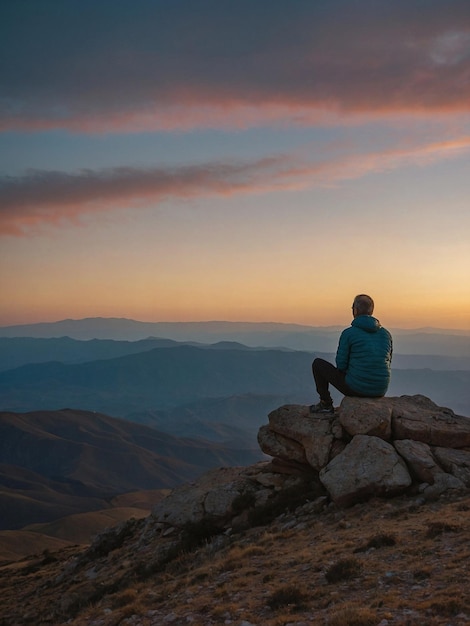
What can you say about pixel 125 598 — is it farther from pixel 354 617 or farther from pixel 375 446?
pixel 375 446

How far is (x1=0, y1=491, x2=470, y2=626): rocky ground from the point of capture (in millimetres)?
8602

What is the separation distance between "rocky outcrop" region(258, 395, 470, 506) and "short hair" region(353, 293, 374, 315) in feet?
9.65

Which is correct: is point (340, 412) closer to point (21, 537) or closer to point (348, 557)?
point (348, 557)

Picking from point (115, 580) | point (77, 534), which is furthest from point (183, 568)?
point (77, 534)

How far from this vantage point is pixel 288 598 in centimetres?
946

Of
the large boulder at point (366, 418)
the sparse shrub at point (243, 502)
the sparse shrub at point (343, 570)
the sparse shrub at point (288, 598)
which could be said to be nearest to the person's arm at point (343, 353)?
the large boulder at point (366, 418)

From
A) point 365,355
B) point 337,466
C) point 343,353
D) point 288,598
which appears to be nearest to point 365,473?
point 337,466

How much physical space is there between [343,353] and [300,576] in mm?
7713

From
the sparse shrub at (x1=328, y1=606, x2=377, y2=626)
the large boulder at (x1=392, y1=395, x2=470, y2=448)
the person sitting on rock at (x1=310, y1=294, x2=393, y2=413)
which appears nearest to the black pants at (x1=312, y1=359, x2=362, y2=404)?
the person sitting on rock at (x1=310, y1=294, x2=393, y2=413)

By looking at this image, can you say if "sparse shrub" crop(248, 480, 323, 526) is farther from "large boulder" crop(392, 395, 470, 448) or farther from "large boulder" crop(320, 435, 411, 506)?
"large boulder" crop(392, 395, 470, 448)

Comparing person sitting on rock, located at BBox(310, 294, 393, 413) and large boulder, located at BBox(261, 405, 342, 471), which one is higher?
person sitting on rock, located at BBox(310, 294, 393, 413)

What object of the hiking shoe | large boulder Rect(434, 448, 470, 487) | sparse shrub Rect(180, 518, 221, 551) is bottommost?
sparse shrub Rect(180, 518, 221, 551)

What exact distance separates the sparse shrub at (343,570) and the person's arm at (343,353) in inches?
280

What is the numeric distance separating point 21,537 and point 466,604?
350ft
